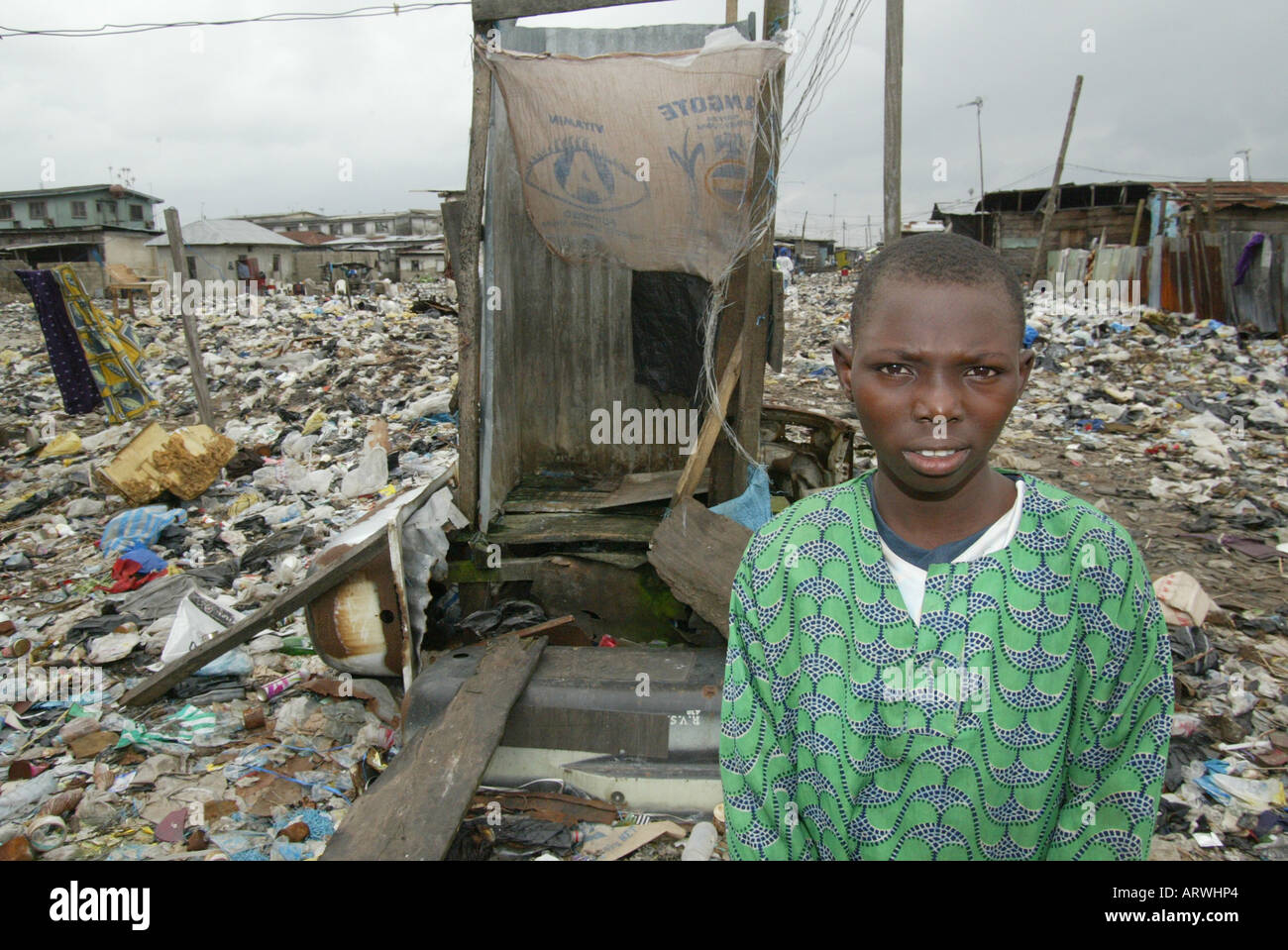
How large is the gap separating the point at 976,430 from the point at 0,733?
13.3 ft

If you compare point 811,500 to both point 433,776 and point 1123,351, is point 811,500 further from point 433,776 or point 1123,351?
point 1123,351

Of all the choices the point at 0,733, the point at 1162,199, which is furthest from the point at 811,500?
the point at 1162,199

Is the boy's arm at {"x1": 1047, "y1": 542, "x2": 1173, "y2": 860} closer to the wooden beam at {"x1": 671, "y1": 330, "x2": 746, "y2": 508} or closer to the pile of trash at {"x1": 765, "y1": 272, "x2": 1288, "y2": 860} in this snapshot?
the pile of trash at {"x1": 765, "y1": 272, "x2": 1288, "y2": 860}

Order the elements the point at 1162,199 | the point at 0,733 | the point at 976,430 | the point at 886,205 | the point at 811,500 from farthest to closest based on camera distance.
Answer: the point at 1162,199
the point at 886,205
the point at 0,733
the point at 811,500
the point at 976,430

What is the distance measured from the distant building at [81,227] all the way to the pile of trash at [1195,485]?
2864 centimetres

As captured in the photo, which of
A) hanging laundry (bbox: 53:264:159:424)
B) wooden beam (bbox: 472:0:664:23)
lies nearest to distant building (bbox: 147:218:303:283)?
hanging laundry (bbox: 53:264:159:424)

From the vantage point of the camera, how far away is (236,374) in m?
10.7

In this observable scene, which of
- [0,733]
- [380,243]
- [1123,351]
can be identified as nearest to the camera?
[0,733]

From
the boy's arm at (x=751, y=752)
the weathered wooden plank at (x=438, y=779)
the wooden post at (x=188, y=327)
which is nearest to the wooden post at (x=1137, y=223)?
the wooden post at (x=188, y=327)

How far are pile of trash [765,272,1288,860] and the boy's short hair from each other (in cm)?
229

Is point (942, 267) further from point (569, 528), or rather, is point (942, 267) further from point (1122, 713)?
point (569, 528)

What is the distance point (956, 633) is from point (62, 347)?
391 inches

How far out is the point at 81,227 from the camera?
3372cm

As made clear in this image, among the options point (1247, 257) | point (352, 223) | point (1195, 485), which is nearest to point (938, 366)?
point (1195, 485)
